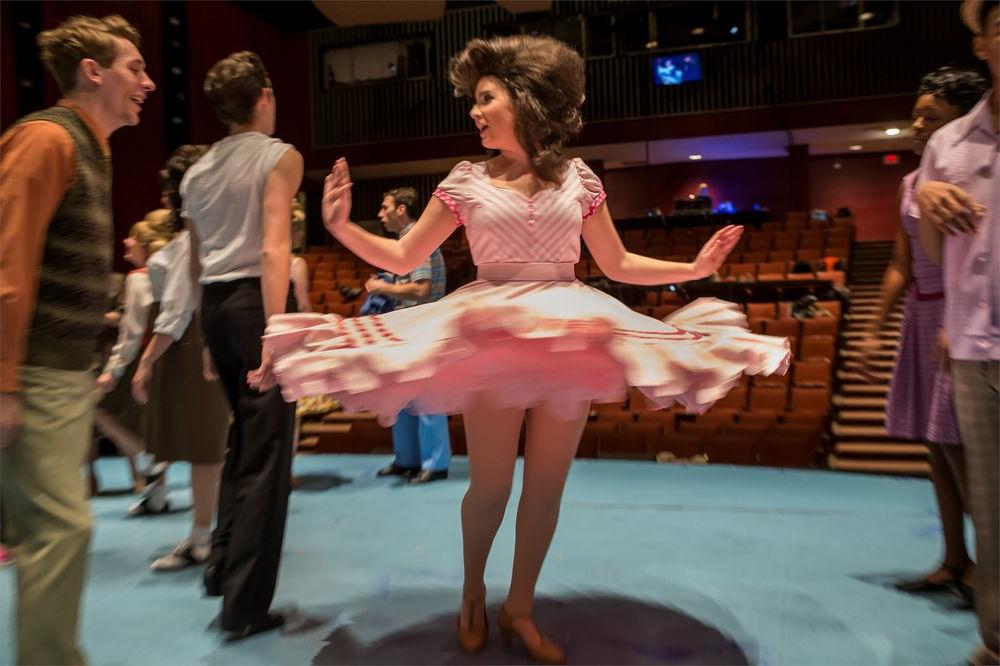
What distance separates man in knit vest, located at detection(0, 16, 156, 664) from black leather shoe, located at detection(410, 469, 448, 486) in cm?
251

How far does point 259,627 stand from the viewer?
189 centimetres

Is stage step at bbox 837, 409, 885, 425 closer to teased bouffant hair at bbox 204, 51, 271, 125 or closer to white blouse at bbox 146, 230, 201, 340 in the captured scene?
white blouse at bbox 146, 230, 201, 340

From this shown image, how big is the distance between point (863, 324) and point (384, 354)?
7.62 metres

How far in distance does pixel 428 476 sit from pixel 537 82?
2555 millimetres

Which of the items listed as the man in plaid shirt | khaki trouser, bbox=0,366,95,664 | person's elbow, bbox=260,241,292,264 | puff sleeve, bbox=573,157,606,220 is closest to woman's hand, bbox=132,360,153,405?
person's elbow, bbox=260,241,292,264

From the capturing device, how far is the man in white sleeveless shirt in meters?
1.85

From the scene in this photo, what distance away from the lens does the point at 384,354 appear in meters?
1.36

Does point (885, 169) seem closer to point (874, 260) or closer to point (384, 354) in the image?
point (874, 260)

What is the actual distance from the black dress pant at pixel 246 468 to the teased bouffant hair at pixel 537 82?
790 millimetres

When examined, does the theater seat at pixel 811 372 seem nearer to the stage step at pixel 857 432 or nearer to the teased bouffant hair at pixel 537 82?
the stage step at pixel 857 432

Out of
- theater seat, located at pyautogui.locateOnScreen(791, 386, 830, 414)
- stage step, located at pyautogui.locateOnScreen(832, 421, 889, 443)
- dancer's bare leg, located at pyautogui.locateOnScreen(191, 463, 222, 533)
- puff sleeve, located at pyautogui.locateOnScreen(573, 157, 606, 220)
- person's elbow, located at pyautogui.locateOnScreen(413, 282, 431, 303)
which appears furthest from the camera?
theater seat, located at pyautogui.locateOnScreen(791, 386, 830, 414)

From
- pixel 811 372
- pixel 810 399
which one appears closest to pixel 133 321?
pixel 810 399

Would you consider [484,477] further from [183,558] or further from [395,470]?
[395,470]

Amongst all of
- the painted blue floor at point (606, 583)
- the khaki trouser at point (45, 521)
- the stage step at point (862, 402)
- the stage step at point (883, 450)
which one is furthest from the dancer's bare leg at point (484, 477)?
the stage step at point (862, 402)
